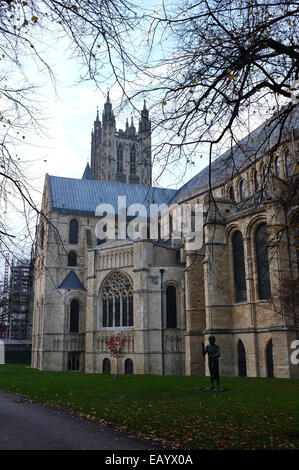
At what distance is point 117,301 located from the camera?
122 feet

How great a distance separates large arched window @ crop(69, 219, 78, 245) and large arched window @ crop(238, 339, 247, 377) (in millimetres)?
23380

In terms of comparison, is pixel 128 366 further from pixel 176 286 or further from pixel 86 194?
pixel 86 194

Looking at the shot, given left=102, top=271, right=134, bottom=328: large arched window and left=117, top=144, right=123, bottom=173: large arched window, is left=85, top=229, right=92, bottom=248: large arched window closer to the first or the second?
left=102, top=271, right=134, bottom=328: large arched window

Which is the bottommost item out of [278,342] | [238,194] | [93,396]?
[93,396]

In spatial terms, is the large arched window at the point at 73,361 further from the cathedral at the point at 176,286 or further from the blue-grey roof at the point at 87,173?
the blue-grey roof at the point at 87,173

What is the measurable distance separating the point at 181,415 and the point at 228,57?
731cm

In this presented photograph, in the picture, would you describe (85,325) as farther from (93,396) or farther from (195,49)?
(195,49)

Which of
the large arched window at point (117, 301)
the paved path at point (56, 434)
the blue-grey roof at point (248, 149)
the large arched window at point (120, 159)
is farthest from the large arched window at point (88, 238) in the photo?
the paved path at point (56, 434)

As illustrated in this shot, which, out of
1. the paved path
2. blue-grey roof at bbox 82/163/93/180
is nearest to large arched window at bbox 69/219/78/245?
blue-grey roof at bbox 82/163/93/180

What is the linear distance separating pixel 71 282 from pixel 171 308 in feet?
39.3

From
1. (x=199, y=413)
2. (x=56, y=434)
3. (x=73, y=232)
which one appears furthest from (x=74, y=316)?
(x=56, y=434)

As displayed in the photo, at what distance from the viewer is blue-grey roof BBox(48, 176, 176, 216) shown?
45.9 meters
